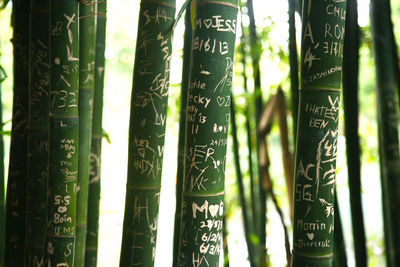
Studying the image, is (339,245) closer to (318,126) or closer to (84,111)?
(318,126)

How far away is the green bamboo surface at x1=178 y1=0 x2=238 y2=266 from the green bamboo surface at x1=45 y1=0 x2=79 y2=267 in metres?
0.29

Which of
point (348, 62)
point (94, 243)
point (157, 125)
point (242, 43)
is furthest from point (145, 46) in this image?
point (242, 43)

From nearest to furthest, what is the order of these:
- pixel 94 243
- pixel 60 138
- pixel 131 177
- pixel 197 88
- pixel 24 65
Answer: pixel 197 88
pixel 60 138
pixel 131 177
pixel 24 65
pixel 94 243

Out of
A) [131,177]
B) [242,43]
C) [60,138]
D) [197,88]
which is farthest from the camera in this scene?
[242,43]

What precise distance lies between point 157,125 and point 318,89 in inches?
16.5

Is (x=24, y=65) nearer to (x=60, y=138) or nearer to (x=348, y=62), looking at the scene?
(x=60, y=138)

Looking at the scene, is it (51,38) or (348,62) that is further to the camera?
(348,62)

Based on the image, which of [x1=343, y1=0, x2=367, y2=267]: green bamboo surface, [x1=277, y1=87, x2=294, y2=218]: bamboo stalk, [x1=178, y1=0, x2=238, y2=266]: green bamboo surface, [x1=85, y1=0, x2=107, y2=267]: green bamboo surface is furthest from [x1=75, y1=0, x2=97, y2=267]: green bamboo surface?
[x1=277, y1=87, x2=294, y2=218]: bamboo stalk

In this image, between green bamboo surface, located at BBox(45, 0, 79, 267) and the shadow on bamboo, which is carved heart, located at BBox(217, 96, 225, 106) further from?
the shadow on bamboo

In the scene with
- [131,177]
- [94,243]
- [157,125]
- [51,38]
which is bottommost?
[94,243]

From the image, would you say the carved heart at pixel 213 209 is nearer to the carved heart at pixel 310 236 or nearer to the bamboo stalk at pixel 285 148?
the carved heart at pixel 310 236

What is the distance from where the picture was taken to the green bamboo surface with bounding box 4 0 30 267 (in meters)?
1.29

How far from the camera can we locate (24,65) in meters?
1.30

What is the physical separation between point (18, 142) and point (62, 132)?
305mm
